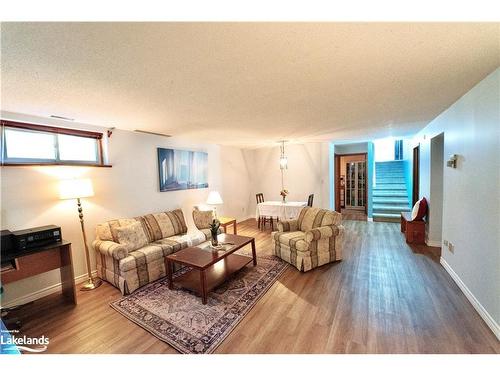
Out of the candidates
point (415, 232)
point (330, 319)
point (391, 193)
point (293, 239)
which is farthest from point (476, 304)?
point (391, 193)

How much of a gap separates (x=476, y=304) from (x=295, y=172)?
15.2 ft

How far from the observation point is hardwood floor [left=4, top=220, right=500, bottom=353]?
1.67 meters

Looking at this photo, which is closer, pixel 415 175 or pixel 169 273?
pixel 169 273

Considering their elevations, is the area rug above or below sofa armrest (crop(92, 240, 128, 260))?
below

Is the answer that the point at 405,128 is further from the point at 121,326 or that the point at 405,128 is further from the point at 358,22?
the point at 121,326

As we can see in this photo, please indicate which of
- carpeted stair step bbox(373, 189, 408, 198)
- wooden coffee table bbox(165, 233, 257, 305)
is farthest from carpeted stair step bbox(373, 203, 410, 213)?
wooden coffee table bbox(165, 233, 257, 305)

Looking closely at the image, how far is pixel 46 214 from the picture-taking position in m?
2.59

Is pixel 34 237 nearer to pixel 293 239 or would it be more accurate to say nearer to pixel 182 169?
pixel 182 169

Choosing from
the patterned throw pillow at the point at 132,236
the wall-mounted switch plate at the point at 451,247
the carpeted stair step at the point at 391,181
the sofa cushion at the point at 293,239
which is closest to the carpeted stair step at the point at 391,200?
the carpeted stair step at the point at 391,181

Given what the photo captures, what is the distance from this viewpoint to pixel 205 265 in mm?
2297

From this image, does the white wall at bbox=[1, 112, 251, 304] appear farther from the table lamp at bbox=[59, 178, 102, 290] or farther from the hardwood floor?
the hardwood floor

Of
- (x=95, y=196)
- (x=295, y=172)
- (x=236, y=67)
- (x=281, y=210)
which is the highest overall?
(x=236, y=67)
